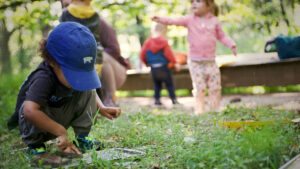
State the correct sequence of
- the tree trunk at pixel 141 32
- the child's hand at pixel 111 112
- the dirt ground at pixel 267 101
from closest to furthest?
the child's hand at pixel 111 112 → the dirt ground at pixel 267 101 → the tree trunk at pixel 141 32

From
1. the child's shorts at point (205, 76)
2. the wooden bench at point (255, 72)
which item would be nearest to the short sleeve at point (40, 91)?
the child's shorts at point (205, 76)

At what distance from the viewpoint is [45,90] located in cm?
Answer: 198

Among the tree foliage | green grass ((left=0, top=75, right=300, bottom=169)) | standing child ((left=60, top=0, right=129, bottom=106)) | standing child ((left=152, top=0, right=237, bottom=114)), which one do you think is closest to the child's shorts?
standing child ((left=152, top=0, right=237, bottom=114))

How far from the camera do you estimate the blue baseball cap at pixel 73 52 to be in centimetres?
196

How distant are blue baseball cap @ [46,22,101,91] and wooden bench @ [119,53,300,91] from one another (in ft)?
13.0

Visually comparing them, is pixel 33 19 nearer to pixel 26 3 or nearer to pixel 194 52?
pixel 26 3

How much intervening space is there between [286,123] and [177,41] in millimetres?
11973

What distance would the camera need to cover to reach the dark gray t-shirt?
1954 millimetres

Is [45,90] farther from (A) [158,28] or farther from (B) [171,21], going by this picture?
(A) [158,28]

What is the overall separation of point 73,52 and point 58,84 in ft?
0.95

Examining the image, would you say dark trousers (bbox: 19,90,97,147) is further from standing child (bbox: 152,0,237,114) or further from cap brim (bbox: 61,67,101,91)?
standing child (bbox: 152,0,237,114)

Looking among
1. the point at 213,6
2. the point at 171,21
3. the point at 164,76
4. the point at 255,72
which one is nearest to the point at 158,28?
the point at 164,76

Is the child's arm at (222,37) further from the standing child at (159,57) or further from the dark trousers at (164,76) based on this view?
the dark trousers at (164,76)

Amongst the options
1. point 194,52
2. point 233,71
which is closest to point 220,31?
point 194,52
